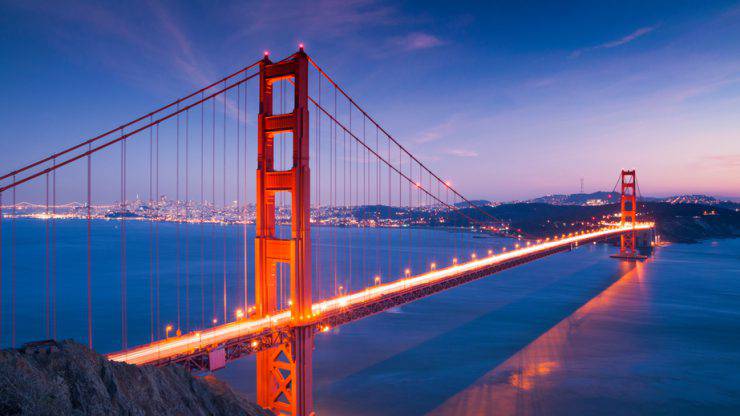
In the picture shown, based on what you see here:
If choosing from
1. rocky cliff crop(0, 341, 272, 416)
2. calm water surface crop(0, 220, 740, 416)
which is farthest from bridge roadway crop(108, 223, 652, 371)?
calm water surface crop(0, 220, 740, 416)

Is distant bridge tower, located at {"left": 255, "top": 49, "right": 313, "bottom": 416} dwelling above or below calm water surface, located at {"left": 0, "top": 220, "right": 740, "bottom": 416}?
above

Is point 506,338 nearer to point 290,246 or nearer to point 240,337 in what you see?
point 290,246

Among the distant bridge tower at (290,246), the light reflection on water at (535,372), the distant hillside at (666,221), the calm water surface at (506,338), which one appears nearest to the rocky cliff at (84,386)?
the distant bridge tower at (290,246)

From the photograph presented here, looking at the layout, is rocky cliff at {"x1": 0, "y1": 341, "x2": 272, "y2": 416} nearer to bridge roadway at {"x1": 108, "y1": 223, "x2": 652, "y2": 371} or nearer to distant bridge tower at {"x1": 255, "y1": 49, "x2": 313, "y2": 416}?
bridge roadway at {"x1": 108, "y1": 223, "x2": 652, "y2": 371}

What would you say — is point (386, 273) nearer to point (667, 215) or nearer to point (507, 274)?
point (507, 274)

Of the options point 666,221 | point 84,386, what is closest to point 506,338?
point 84,386

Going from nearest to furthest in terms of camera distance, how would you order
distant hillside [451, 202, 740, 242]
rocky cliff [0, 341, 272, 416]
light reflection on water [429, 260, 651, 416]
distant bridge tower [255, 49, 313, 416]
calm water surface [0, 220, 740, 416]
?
rocky cliff [0, 341, 272, 416], distant bridge tower [255, 49, 313, 416], light reflection on water [429, 260, 651, 416], calm water surface [0, 220, 740, 416], distant hillside [451, 202, 740, 242]

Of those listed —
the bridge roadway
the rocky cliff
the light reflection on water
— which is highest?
the rocky cliff
